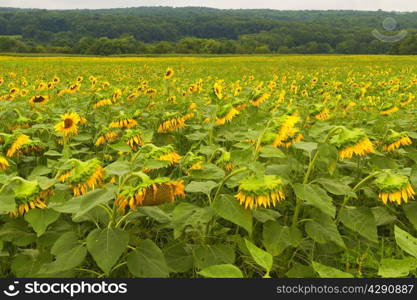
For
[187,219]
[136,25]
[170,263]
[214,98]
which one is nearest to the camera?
[187,219]

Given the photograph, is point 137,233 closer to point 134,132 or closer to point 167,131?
point 134,132

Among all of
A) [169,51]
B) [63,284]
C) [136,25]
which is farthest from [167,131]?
[136,25]

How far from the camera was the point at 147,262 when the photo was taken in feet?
5.15

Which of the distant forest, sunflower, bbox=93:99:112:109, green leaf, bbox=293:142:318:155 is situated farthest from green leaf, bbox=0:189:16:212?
the distant forest

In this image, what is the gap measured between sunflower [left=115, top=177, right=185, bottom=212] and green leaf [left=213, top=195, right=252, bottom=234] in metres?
0.20

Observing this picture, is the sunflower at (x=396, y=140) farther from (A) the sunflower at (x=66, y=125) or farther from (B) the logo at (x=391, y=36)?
(B) the logo at (x=391, y=36)

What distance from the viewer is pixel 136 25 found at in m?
98.7

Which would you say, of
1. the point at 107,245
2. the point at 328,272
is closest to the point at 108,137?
the point at 107,245

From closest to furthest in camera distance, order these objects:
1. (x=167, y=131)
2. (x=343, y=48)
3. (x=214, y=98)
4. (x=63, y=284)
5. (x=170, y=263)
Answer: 1. (x=63, y=284)
2. (x=170, y=263)
3. (x=167, y=131)
4. (x=214, y=98)
5. (x=343, y=48)

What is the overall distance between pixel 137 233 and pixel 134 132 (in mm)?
518

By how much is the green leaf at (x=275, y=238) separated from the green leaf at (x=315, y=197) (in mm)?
217

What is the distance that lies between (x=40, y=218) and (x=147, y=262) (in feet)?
1.39

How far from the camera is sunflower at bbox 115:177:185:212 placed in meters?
1.39

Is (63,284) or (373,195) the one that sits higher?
(373,195)
